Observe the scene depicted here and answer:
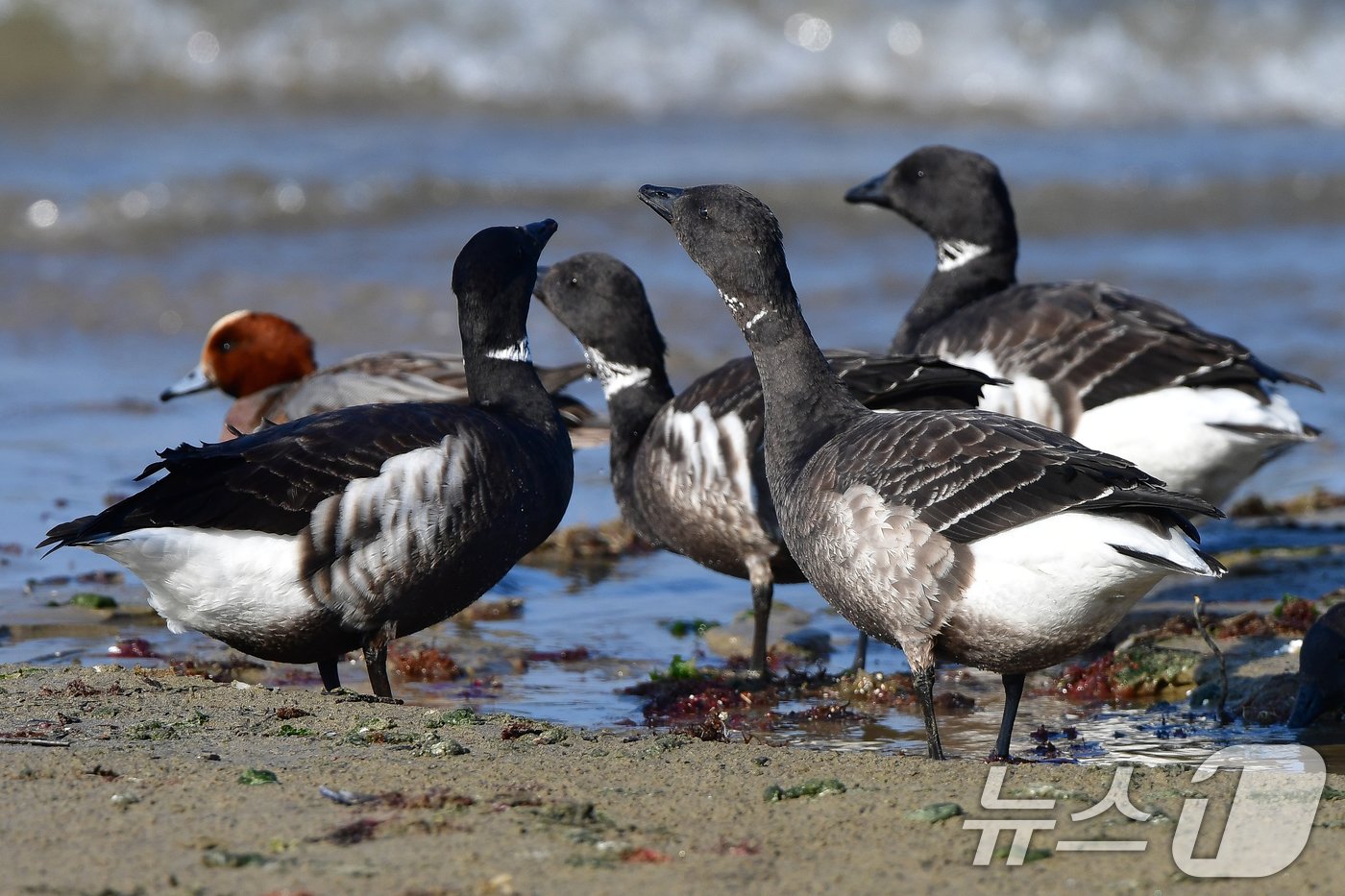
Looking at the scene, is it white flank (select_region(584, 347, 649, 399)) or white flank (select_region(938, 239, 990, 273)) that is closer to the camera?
white flank (select_region(584, 347, 649, 399))

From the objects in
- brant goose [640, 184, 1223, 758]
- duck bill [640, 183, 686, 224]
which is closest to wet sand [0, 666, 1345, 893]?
brant goose [640, 184, 1223, 758]

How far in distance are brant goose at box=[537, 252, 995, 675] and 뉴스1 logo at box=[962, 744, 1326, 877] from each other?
2850 mm

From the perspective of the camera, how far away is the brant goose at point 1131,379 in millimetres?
9086

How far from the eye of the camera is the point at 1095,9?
1136 inches

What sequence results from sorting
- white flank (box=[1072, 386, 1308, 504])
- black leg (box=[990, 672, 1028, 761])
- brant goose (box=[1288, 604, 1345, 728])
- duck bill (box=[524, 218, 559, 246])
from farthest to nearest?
white flank (box=[1072, 386, 1308, 504]) < duck bill (box=[524, 218, 559, 246]) < brant goose (box=[1288, 604, 1345, 728]) < black leg (box=[990, 672, 1028, 761])

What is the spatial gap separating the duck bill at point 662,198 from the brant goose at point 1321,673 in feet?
10.6

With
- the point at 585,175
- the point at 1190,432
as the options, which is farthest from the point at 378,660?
the point at 585,175

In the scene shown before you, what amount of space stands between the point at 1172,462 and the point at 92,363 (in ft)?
32.1

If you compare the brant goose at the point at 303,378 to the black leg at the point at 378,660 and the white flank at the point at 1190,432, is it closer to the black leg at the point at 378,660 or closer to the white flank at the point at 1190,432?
the black leg at the point at 378,660

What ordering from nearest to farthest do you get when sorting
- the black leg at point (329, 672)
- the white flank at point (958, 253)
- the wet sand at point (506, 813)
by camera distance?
the wet sand at point (506, 813), the black leg at point (329, 672), the white flank at point (958, 253)

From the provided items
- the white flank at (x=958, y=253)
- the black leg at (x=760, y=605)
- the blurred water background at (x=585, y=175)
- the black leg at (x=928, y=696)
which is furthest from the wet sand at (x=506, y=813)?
the white flank at (x=958, y=253)

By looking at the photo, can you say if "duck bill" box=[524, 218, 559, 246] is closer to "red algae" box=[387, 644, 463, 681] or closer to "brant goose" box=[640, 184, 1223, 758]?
"red algae" box=[387, 644, 463, 681]

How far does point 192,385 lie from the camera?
1162cm

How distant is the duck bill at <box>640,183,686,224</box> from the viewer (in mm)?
7172
